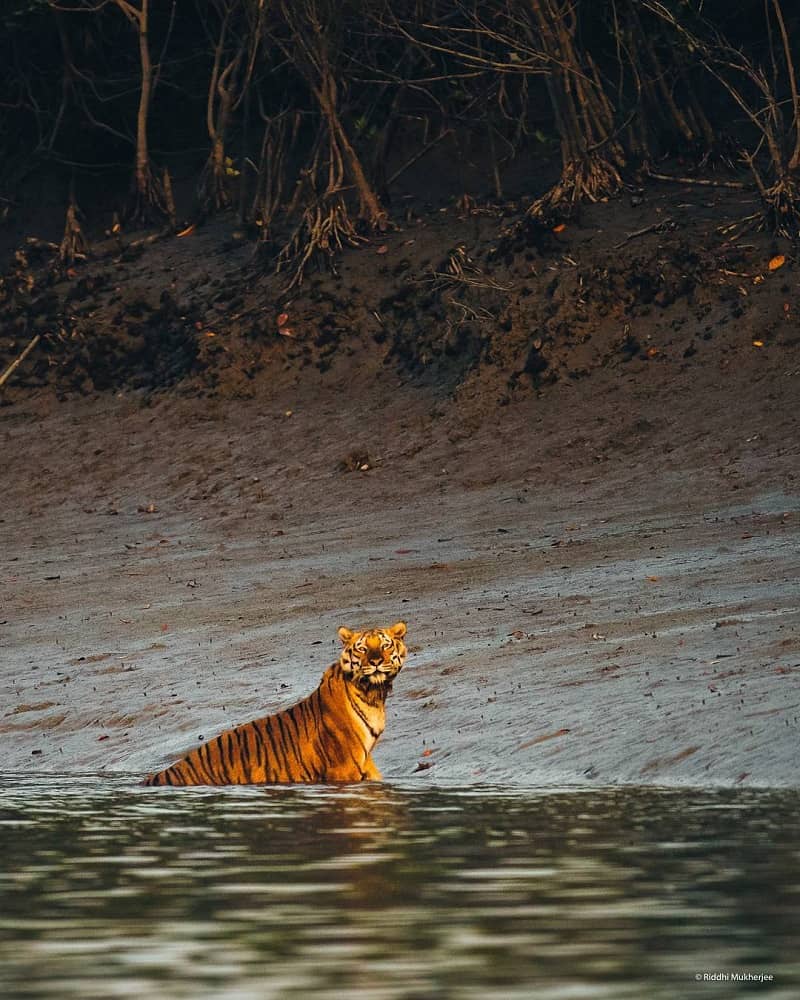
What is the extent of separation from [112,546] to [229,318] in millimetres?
8578

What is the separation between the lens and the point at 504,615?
17.5 meters

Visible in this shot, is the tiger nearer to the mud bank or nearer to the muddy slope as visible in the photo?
the mud bank

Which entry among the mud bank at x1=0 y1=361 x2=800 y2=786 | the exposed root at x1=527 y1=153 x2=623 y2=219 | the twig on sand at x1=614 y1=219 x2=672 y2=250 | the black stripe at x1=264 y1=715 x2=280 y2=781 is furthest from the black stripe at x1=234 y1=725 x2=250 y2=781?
the exposed root at x1=527 y1=153 x2=623 y2=219

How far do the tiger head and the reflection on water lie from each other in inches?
28.4

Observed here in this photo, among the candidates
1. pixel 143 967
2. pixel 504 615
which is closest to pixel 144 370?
pixel 504 615

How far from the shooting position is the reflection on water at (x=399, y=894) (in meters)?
6.37

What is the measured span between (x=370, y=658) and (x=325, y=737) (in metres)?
0.48

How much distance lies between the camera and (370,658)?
39.6ft

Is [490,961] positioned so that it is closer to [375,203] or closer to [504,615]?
[504,615]

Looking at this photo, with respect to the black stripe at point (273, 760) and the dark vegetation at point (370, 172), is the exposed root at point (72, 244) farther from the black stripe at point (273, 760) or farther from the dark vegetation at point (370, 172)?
the black stripe at point (273, 760)

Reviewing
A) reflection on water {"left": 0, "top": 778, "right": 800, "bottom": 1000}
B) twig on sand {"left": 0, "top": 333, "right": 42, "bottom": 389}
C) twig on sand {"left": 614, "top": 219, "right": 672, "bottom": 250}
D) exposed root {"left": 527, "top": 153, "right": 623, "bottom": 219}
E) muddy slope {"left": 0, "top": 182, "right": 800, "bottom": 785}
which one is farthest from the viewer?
twig on sand {"left": 0, "top": 333, "right": 42, "bottom": 389}

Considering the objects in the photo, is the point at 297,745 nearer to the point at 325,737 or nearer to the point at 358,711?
the point at 325,737

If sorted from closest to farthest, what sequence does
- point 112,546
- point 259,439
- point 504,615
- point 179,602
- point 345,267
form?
1. point 504,615
2. point 179,602
3. point 112,546
4. point 259,439
5. point 345,267

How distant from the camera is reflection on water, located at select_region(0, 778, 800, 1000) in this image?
6.37 m
